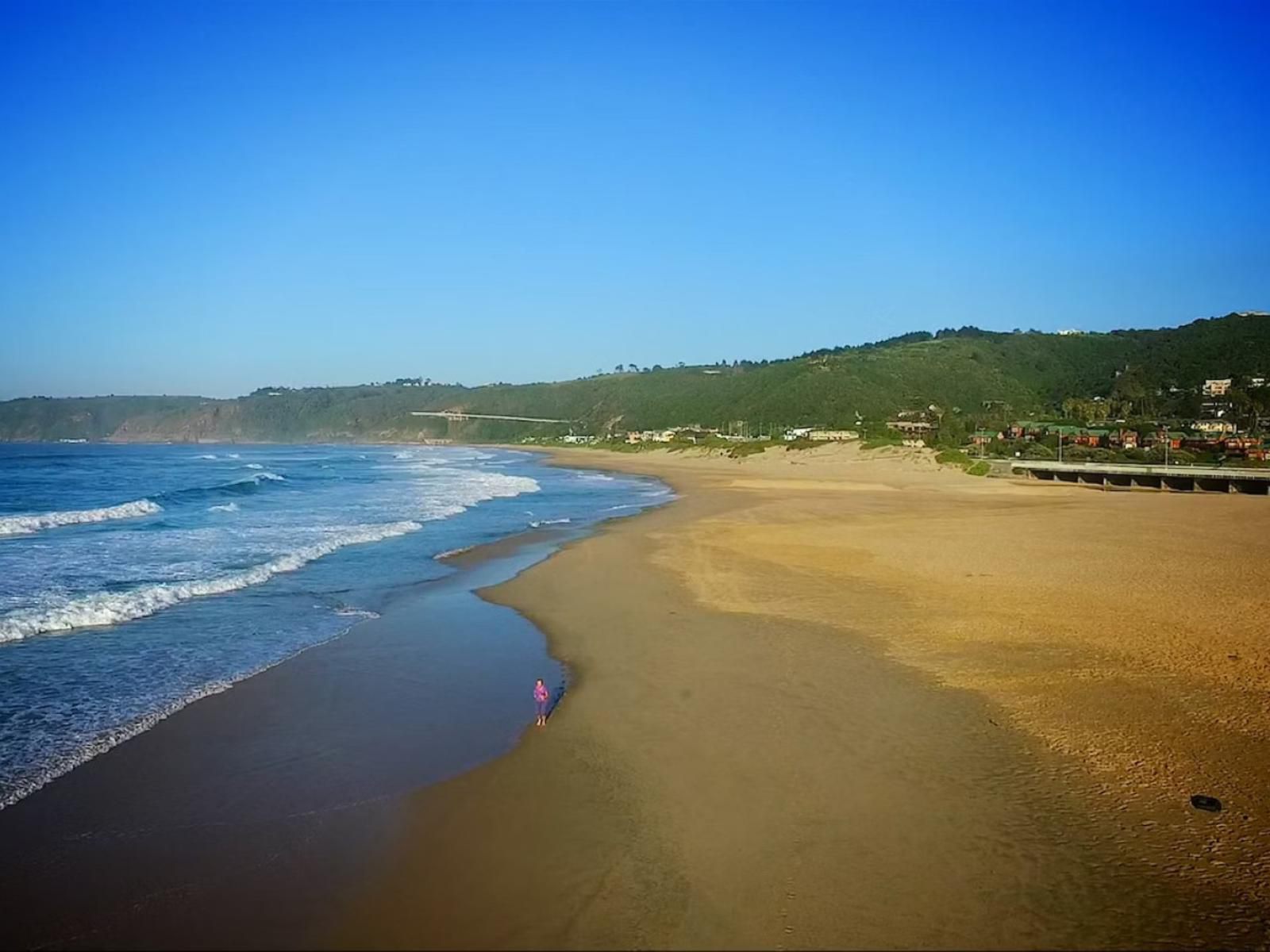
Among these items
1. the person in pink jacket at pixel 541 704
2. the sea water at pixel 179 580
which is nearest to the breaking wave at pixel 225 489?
the sea water at pixel 179 580

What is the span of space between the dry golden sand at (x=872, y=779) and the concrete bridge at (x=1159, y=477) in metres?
28.3

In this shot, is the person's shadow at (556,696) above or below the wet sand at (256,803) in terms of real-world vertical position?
below

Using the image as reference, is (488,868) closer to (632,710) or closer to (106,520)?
(632,710)

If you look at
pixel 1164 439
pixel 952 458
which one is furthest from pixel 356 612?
pixel 1164 439

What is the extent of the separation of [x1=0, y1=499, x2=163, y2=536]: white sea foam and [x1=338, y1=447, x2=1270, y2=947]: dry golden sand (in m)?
20.2

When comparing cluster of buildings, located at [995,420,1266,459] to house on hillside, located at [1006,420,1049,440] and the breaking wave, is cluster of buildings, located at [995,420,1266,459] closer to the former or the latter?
house on hillside, located at [1006,420,1049,440]

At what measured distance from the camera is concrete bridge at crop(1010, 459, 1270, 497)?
1565 inches

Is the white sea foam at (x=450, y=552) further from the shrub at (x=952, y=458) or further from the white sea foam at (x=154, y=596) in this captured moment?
the shrub at (x=952, y=458)

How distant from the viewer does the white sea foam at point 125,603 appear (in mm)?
13062

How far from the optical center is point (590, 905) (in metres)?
5.58

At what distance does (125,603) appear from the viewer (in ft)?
48.0

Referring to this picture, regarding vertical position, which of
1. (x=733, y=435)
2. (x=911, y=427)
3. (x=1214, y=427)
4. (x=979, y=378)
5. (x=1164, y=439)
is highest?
(x=979, y=378)

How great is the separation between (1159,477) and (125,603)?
46.4 m

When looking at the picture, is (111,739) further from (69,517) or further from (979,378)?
(979,378)
